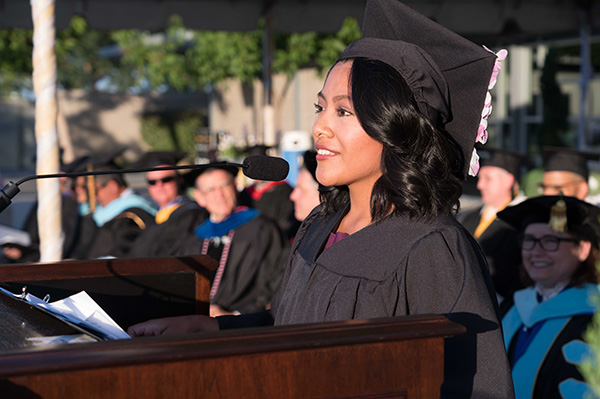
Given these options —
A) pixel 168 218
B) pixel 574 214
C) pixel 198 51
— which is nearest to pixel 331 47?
pixel 198 51

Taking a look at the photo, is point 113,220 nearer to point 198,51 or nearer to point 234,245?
point 234,245

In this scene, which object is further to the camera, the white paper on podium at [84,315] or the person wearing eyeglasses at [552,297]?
the person wearing eyeglasses at [552,297]

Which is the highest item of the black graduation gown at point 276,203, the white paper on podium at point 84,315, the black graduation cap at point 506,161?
the white paper on podium at point 84,315

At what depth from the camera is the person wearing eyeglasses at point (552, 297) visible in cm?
341

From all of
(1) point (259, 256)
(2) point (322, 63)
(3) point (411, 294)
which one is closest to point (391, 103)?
(3) point (411, 294)

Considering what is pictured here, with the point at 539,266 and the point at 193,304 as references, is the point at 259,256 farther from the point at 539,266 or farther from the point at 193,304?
the point at 193,304

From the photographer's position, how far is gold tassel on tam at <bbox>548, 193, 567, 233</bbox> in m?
3.79

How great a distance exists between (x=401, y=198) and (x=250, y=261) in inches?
159

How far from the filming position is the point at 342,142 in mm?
1746

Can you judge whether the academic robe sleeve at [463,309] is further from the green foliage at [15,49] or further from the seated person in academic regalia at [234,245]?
the green foliage at [15,49]

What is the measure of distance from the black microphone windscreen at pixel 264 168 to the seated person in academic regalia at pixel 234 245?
145 inches

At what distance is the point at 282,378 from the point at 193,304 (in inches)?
34.2

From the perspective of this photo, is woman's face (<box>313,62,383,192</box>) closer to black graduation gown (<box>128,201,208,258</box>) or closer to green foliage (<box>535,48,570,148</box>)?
black graduation gown (<box>128,201,208,258</box>)

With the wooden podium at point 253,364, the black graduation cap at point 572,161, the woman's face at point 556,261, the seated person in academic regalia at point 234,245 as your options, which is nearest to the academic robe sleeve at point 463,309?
the wooden podium at point 253,364
